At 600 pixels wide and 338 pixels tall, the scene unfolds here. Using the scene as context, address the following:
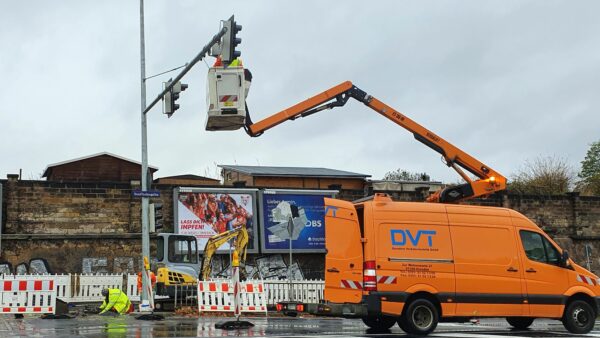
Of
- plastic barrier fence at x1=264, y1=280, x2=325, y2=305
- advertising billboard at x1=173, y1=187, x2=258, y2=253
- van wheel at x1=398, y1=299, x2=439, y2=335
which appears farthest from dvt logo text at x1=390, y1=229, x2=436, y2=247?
advertising billboard at x1=173, y1=187, x2=258, y2=253

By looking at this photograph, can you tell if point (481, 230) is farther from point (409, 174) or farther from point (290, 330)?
point (409, 174)

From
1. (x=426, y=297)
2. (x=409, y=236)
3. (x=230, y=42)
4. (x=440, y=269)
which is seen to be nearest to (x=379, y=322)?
(x=426, y=297)

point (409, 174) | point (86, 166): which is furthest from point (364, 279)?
point (409, 174)

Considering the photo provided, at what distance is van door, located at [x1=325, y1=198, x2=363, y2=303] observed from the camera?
12485 mm

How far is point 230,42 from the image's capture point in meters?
14.7

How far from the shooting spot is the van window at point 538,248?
13.5 metres

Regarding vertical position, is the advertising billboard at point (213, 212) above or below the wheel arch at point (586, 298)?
above

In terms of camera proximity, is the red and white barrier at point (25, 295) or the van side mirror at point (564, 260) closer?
the van side mirror at point (564, 260)

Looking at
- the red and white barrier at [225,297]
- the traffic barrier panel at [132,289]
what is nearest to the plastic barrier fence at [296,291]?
the red and white barrier at [225,297]

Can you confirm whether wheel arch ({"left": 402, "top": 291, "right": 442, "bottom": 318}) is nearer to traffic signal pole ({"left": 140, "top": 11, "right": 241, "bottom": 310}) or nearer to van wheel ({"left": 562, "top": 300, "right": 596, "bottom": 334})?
van wheel ({"left": 562, "top": 300, "right": 596, "bottom": 334})

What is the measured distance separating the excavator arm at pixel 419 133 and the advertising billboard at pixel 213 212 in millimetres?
7204

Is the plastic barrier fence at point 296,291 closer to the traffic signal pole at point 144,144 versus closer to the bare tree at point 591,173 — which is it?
the traffic signal pole at point 144,144

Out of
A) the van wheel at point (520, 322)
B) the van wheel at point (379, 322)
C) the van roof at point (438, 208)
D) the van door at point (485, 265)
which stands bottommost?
the van wheel at point (520, 322)

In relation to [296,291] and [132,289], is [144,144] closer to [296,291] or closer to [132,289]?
[132,289]
